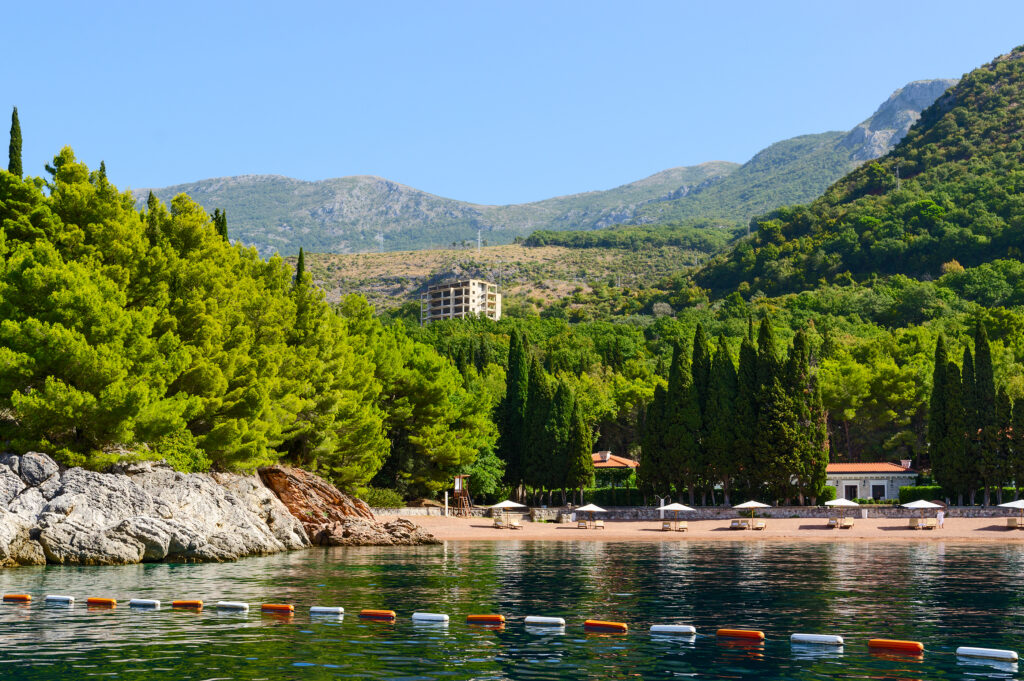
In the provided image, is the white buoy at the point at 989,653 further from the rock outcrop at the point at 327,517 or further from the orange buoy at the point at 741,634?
the rock outcrop at the point at 327,517

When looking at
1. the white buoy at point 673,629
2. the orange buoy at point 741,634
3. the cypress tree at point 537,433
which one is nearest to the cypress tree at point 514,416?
the cypress tree at point 537,433

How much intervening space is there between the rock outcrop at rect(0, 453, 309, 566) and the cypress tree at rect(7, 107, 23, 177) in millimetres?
18581

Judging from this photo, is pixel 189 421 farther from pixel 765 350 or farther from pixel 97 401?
pixel 765 350

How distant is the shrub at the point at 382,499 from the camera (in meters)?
76.4

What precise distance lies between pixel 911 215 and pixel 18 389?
165 m

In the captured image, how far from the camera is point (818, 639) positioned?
2236 cm

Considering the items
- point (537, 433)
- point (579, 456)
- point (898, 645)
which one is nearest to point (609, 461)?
point (537, 433)

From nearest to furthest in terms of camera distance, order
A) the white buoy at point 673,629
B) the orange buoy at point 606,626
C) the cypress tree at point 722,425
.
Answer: the white buoy at point 673,629 → the orange buoy at point 606,626 → the cypress tree at point 722,425

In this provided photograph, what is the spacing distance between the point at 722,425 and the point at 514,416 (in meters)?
23.8

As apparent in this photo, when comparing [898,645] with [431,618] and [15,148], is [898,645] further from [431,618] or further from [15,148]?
[15,148]

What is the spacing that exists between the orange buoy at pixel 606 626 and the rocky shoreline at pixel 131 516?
942 inches

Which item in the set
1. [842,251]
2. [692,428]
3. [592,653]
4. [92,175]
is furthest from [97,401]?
[842,251]

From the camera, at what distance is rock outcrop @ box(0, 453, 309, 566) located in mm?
39500

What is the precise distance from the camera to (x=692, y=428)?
280ft
